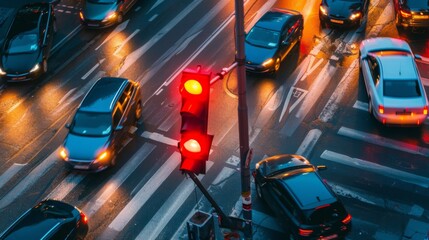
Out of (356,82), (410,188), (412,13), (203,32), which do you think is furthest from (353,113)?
Answer: (203,32)

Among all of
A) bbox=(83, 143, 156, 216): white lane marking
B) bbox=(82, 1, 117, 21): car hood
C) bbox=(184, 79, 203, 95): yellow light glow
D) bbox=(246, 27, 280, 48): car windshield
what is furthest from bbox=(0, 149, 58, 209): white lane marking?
bbox=(184, 79, 203, 95): yellow light glow

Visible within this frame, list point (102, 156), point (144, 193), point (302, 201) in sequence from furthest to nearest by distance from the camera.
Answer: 1. point (102, 156)
2. point (144, 193)
3. point (302, 201)

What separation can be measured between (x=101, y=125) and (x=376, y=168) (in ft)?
31.1

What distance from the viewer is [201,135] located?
877 centimetres

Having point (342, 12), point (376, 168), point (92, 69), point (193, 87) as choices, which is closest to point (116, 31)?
point (92, 69)

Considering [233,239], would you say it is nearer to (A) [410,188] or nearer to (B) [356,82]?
(A) [410,188]

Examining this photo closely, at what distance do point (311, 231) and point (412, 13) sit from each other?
13.6 meters

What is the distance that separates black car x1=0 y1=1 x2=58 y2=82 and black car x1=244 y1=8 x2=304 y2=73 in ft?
28.9

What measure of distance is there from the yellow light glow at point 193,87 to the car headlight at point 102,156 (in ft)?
39.4

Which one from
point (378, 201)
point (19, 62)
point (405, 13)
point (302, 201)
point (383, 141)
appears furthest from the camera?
point (405, 13)

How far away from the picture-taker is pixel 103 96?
21531 millimetres

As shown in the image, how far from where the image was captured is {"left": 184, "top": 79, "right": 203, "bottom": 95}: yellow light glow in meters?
8.52

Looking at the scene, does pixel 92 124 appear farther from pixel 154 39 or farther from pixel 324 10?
pixel 324 10

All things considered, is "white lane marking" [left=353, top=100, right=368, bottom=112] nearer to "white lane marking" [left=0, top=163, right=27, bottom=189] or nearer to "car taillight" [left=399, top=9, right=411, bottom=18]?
"car taillight" [left=399, top=9, right=411, bottom=18]
